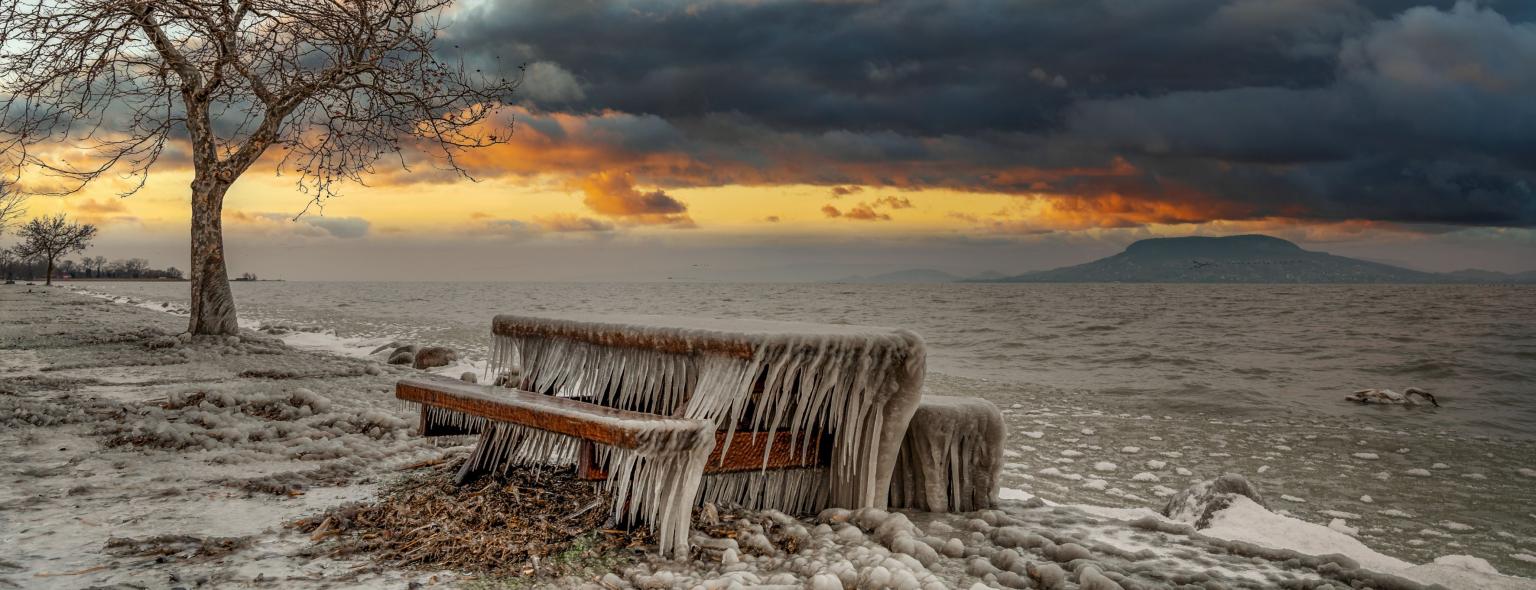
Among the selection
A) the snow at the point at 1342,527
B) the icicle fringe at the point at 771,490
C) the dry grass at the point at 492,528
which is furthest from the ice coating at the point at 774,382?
the snow at the point at 1342,527

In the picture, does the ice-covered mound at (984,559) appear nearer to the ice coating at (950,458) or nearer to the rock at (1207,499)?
the ice coating at (950,458)

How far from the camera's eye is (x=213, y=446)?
17.4 ft

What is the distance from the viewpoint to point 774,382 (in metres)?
3.42

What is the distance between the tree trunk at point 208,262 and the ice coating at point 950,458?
1266cm

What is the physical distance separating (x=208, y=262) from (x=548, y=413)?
12664mm

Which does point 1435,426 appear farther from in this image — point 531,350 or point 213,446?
point 213,446

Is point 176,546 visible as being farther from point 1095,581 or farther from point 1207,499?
point 1207,499

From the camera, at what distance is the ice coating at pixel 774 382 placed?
3.37 m

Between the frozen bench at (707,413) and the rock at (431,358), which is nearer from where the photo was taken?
the frozen bench at (707,413)

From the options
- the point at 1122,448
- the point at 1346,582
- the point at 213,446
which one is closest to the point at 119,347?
the point at 213,446

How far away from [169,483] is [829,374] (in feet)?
11.3

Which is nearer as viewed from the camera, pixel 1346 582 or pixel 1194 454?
pixel 1346 582

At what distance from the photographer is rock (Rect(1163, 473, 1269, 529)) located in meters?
4.82

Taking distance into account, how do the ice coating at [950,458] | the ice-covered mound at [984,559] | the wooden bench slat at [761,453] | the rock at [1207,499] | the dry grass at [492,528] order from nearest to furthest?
1. the ice-covered mound at [984,559]
2. the dry grass at [492,528]
3. the wooden bench slat at [761,453]
4. the ice coating at [950,458]
5. the rock at [1207,499]
